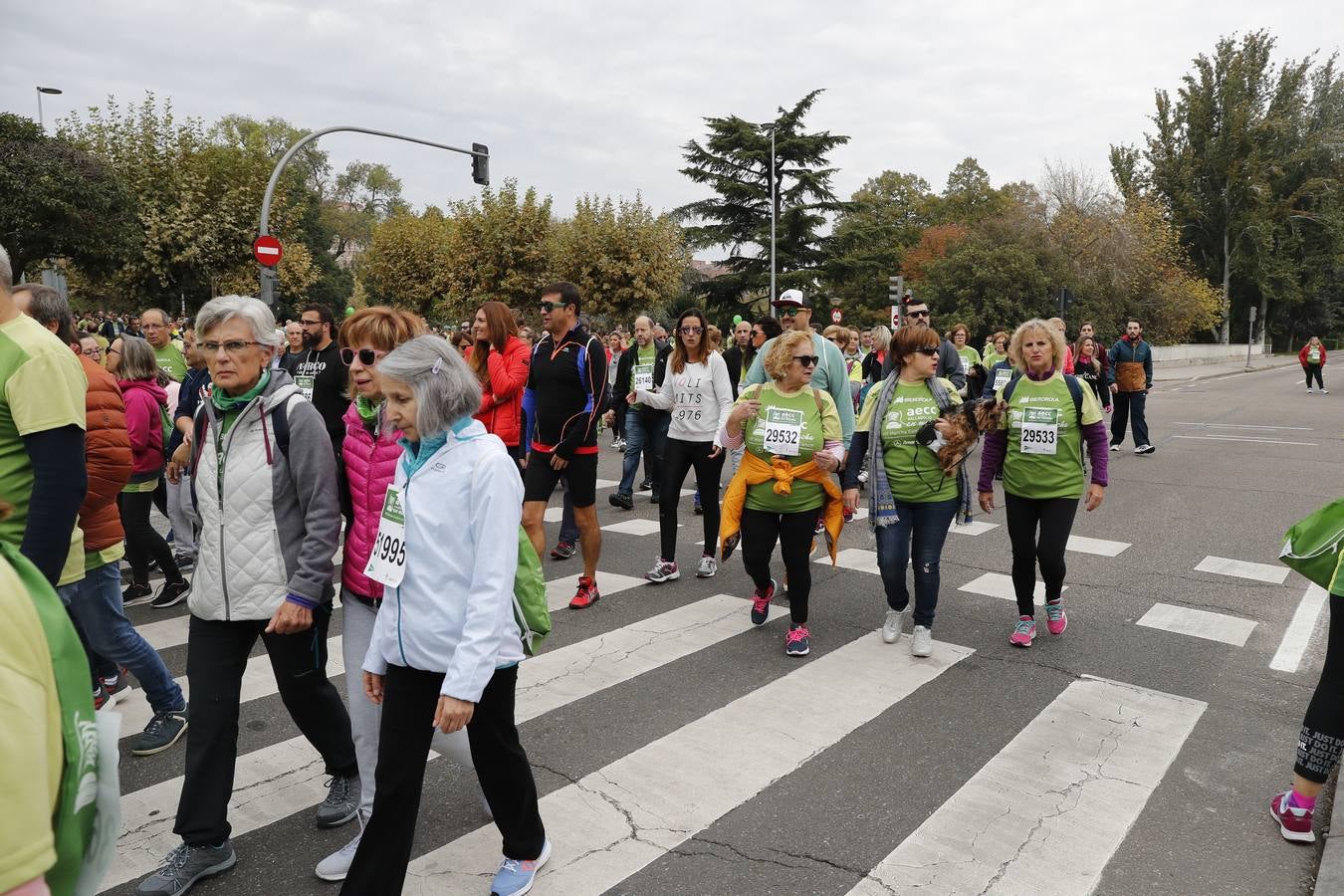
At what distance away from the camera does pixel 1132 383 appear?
14438 millimetres

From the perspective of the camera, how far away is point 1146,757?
4.23 metres

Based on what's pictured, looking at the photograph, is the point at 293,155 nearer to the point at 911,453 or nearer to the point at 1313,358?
the point at 911,453

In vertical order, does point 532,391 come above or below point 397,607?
above

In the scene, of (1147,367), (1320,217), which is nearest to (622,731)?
(1147,367)

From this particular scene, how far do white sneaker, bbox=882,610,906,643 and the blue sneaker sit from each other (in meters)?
3.08

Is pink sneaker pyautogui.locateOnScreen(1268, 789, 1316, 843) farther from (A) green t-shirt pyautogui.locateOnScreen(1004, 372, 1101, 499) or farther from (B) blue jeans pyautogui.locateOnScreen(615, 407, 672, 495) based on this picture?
(B) blue jeans pyautogui.locateOnScreen(615, 407, 672, 495)

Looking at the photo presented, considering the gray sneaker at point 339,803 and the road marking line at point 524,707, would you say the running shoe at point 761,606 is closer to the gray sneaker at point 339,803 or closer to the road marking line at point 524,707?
the road marking line at point 524,707

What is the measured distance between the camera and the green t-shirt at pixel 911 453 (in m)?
5.42

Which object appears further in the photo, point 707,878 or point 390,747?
point 707,878

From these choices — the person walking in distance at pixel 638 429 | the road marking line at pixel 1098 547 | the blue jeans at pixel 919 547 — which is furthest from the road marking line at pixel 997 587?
the person walking in distance at pixel 638 429

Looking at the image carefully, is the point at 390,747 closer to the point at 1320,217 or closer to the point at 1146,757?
the point at 1146,757

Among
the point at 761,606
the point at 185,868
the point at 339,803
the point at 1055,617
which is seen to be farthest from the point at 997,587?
the point at 185,868

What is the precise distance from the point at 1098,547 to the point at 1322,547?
5.06 meters

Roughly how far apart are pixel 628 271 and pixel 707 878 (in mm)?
35635
